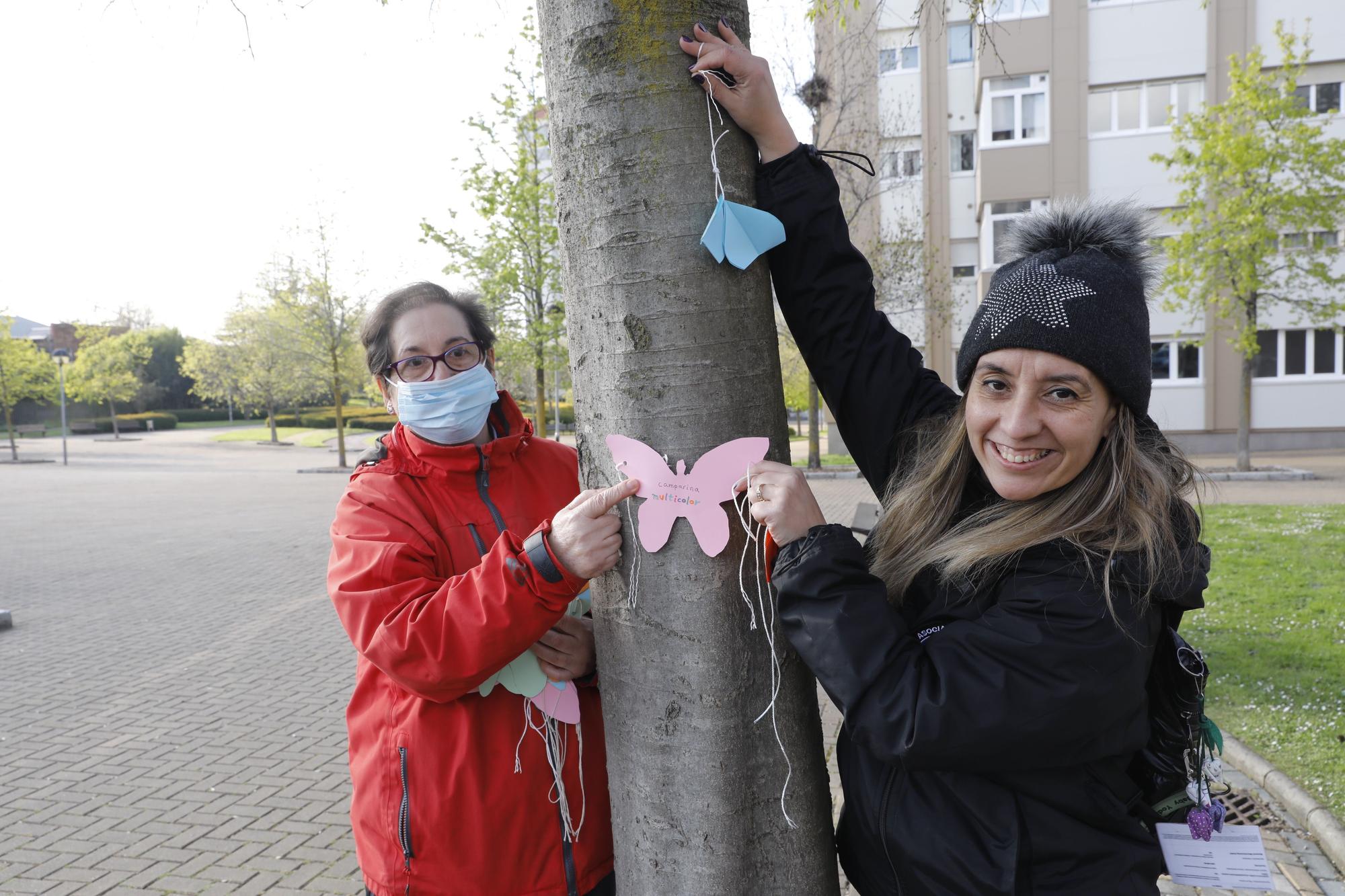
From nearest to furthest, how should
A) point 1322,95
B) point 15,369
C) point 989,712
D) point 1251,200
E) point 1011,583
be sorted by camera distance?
1. point 989,712
2. point 1011,583
3. point 1251,200
4. point 1322,95
5. point 15,369

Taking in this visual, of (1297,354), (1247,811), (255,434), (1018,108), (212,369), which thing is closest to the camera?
(1247,811)

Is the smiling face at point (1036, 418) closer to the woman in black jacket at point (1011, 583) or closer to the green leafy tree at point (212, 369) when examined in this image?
the woman in black jacket at point (1011, 583)

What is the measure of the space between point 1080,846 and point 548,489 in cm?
131

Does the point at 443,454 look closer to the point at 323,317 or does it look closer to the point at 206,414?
the point at 323,317

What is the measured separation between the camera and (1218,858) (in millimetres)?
1745

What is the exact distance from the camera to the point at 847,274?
6.11 ft

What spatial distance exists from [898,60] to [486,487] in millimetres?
23934

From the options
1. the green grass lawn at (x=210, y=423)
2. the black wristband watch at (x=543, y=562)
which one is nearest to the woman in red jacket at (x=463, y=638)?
the black wristband watch at (x=543, y=562)

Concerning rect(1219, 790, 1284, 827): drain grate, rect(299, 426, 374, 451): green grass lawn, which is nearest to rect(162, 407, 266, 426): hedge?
rect(299, 426, 374, 451): green grass lawn

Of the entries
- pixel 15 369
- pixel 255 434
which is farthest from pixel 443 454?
pixel 255 434

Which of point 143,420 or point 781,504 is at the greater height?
point 781,504


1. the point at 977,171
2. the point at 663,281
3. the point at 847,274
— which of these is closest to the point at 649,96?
the point at 663,281

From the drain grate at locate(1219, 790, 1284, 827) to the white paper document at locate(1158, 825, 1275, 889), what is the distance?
2461 mm

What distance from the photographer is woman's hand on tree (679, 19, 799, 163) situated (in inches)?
61.3
